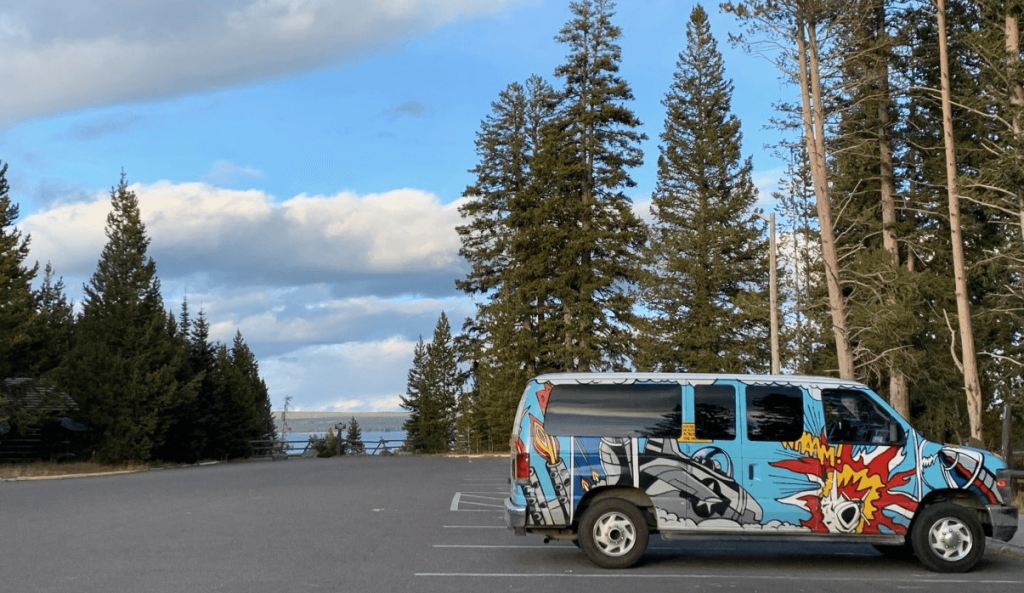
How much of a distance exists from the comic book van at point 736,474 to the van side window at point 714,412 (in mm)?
13

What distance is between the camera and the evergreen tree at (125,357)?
4781 centimetres

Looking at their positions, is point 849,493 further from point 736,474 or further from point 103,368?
point 103,368

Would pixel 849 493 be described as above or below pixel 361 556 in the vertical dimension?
above

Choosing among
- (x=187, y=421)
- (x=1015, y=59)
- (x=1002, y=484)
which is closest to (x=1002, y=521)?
(x=1002, y=484)

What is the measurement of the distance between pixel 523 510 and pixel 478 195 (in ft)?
164

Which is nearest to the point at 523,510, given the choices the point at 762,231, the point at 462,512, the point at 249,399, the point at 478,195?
the point at 462,512

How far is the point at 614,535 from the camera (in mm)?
12062

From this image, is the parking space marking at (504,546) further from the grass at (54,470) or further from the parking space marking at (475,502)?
the grass at (54,470)

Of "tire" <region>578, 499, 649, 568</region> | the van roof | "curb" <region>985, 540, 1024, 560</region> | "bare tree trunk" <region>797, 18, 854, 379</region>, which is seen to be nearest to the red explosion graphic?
the van roof

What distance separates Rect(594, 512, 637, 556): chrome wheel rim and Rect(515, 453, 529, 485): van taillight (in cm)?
92

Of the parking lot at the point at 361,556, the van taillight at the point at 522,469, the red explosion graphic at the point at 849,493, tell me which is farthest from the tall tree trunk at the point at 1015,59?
the van taillight at the point at 522,469

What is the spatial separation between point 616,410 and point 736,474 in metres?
1.49

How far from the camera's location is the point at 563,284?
50156 mm

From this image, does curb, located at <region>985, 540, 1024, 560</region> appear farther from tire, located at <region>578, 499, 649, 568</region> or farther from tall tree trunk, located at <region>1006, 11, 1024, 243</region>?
tall tree trunk, located at <region>1006, 11, 1024, 243</region>
